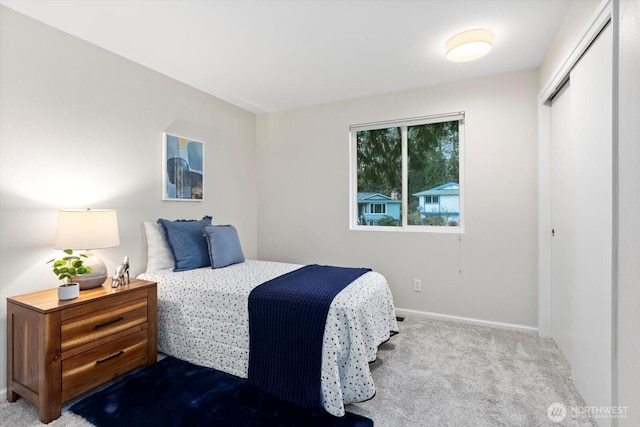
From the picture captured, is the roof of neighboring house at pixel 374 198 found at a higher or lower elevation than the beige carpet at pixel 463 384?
higher

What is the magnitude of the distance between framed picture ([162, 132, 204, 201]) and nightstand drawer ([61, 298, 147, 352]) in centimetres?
118

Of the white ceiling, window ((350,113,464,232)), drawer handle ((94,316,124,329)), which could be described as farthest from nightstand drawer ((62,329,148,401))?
window ((350,113,464,232))

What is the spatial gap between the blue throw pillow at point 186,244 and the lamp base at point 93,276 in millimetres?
575

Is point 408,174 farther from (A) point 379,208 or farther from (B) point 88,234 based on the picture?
(B) point 88,234

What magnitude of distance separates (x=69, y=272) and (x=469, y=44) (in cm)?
322

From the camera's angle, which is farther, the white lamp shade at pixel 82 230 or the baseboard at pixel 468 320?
the baseboard at pixel 468 320

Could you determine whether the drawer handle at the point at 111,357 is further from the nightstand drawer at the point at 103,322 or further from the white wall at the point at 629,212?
the white wall at the point at 629,212

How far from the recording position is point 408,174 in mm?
3570

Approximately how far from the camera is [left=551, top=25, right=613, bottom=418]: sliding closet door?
1.57 meters

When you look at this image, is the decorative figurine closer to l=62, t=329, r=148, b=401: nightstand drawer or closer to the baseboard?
l=62, t=329, r=148, b=401: nightstand drawer

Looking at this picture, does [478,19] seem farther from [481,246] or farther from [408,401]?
[408,401]

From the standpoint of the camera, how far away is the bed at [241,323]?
1.83 m

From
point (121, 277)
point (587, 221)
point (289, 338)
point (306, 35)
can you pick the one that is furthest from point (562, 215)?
point (121, 277)

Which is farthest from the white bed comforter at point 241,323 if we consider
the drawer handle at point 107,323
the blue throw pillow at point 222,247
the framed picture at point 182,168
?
the framed picture at point 182,168
